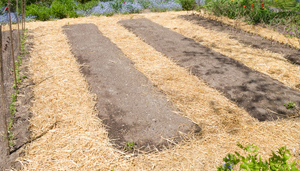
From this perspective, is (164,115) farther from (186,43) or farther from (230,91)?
(186,43)

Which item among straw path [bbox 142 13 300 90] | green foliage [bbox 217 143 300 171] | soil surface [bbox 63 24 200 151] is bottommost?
soil surface [bbox 63 24 200 151]

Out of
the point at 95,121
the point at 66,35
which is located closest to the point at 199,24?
the point at 66,35

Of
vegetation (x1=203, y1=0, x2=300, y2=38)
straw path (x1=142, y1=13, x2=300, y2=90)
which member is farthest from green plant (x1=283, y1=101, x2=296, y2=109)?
vegetation (x1=203, y1=0, x2=300, y2=38)

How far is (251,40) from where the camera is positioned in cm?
701

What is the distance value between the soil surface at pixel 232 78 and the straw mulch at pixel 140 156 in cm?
22

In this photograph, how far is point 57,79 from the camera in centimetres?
484

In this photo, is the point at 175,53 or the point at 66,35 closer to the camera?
the point at 175,53

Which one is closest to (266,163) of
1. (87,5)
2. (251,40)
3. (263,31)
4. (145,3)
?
(251,40)

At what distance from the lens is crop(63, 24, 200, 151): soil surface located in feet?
11.1

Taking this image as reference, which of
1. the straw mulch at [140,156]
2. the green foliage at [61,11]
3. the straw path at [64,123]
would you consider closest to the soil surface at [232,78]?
the straw mulch at [140,156]

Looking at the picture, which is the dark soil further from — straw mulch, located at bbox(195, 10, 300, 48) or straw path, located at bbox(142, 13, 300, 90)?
straw mulch, located at bbox(195, 10, 300, 48)

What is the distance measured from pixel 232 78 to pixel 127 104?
2194mm

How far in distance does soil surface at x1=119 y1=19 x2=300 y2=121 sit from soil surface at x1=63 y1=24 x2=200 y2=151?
1.11 m

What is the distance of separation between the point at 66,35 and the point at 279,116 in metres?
5.94
